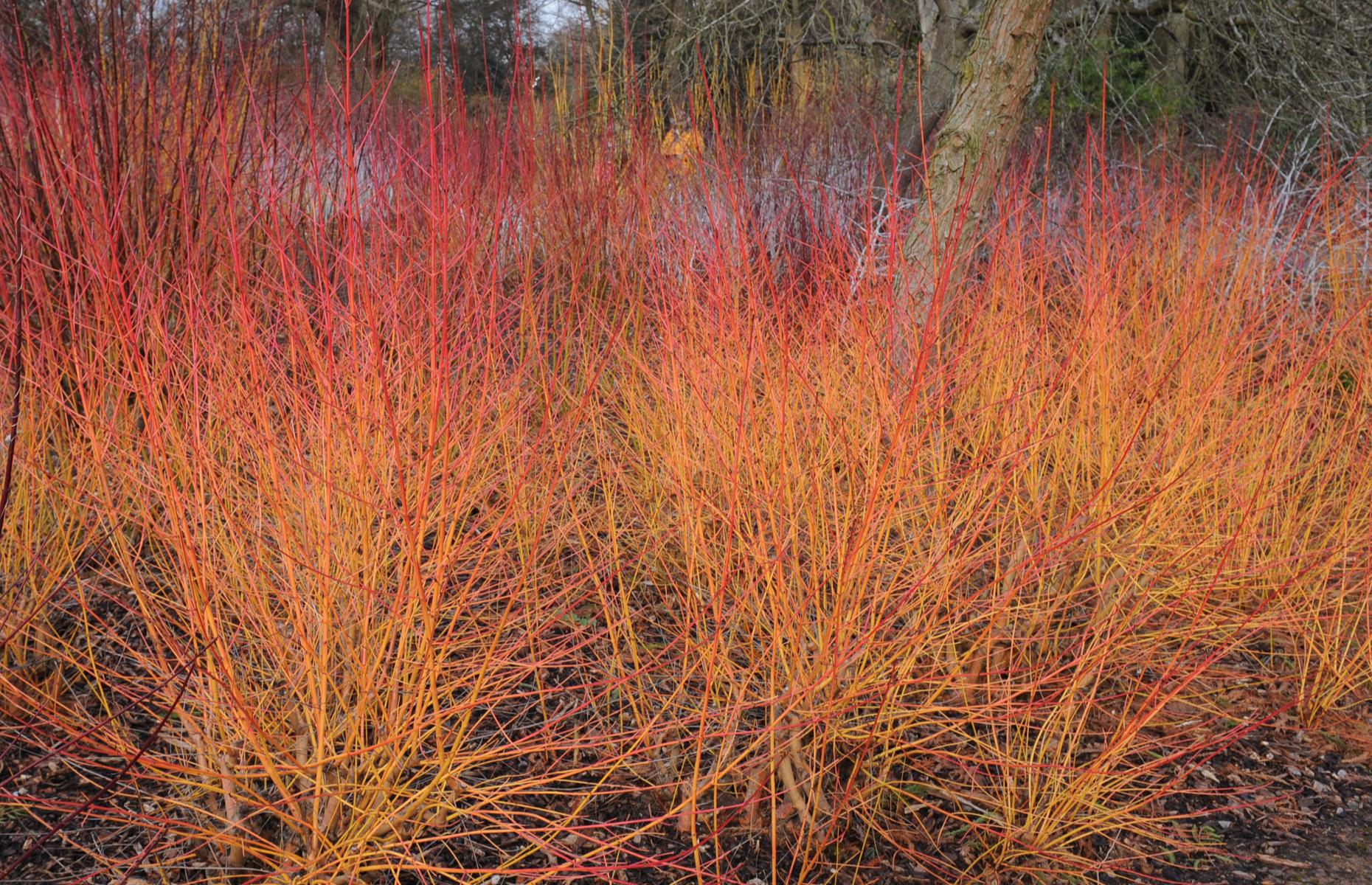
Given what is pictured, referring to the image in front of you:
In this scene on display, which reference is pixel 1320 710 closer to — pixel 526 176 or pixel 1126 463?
pixel 1126 463

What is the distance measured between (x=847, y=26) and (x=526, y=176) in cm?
513

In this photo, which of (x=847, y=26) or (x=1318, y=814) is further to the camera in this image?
(x=847, y=26)

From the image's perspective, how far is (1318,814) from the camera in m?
2.75

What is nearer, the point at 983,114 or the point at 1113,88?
the point at 983,114

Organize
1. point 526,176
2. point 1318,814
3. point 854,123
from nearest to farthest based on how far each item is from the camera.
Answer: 1. point 1318,814
2. point 526,176
3. point 854,123

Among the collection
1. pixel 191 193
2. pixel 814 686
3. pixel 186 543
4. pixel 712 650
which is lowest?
pixel 814 686

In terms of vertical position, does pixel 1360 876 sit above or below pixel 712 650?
below

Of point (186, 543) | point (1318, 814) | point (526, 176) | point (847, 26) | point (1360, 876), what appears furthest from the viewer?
point (847, 26)

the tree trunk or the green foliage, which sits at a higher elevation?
the green foliage

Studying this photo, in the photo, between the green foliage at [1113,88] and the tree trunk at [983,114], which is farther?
the green foliage at [1113,88]

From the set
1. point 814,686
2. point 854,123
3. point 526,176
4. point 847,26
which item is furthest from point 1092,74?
point 814,686

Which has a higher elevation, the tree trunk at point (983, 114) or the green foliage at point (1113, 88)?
the green foliage at point (1113, 88)

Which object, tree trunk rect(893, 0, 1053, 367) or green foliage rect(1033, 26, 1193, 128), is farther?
green foliage rect(1033, 26, 1193, 128)

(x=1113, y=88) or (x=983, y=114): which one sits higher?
(x=1113, y=88)
